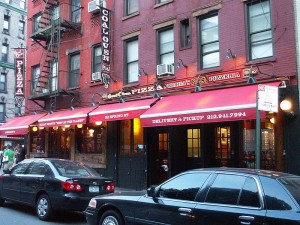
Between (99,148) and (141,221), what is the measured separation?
36.9 feet

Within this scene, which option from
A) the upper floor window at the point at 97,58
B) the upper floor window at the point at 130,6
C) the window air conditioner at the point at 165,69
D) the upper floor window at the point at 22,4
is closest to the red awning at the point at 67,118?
the upper floor window at the point at 97,58

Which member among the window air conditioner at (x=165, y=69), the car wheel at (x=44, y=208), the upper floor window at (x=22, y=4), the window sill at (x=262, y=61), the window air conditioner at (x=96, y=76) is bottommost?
the car wheel at (x=44, y=208)

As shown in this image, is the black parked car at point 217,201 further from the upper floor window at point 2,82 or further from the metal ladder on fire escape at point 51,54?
the upper floor window at point 2,82

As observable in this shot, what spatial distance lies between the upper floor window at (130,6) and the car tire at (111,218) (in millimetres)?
11371

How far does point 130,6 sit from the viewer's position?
671 inches

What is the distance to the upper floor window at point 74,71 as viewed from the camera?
19281 mm

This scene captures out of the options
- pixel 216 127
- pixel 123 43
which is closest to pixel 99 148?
pixel 123 43

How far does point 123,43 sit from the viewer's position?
1677cm

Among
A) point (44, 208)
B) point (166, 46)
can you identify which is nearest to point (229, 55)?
point (166, 46)

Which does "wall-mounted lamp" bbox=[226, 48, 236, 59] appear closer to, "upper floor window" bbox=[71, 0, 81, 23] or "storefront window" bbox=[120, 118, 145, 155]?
"storefront window" bbox=[120, 118, 145, 155]

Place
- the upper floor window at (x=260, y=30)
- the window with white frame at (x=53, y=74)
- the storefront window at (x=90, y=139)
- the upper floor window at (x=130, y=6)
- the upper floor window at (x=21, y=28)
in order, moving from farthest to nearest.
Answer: the upper floor window at (x=21, y=28) < the window with white frame at (x=53, y=74) < the storefront window at (x=90, y=139) < the upper floor window at (x=130, y=6) < the upper floor window at (x=260, y=30)

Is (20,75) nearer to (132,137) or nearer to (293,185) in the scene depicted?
(132,137)

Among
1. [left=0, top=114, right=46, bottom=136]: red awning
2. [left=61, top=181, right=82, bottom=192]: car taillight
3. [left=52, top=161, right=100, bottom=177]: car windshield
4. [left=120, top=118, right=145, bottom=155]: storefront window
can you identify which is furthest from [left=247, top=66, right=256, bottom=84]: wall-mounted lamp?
[left=0, top=114, right=46, bottom=136]: red awning

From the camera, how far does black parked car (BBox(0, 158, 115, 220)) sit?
927 cm
